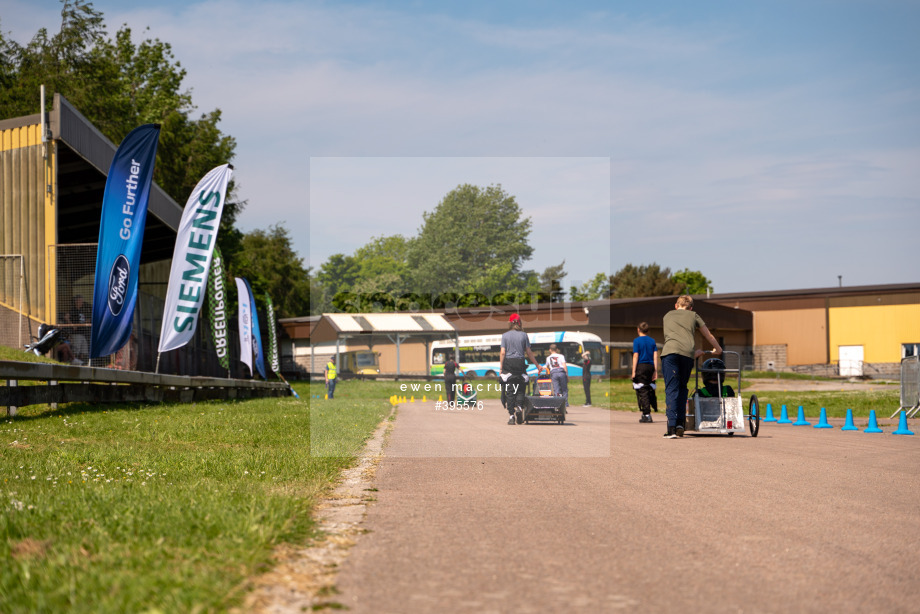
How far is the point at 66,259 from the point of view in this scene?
21219mm

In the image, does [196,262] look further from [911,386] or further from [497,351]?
[497,351]

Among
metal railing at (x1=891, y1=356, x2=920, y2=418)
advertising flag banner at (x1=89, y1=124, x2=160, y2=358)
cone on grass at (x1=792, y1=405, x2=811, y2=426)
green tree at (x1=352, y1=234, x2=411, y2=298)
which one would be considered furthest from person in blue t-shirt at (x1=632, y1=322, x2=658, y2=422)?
green tree at (x1=352, y1=234, x2=411, y2=298)

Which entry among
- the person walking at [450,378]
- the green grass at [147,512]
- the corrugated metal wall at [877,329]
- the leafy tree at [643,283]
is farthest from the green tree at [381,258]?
the green grass at [147,512]

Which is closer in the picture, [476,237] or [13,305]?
[13,305]

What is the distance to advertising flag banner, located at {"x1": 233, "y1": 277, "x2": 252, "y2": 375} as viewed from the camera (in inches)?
1058

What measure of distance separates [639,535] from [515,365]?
10682 mm

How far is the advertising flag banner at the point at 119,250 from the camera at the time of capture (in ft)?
51.0

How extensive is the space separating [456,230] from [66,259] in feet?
35.9

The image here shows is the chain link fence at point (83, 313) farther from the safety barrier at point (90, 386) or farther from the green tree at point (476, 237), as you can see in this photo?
the green tree at point (476, 237)

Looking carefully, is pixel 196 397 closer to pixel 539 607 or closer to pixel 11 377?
pixel 11 377

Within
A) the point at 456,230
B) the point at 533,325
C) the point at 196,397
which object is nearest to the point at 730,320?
the point at 533,325

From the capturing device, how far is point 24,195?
2220cm

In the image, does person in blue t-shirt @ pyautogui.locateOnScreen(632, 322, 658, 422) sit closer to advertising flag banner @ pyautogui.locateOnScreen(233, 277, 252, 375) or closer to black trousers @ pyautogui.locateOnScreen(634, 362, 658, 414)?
black trousers @ pyautogui.locateOnScreen(634, 362, 658, 414)

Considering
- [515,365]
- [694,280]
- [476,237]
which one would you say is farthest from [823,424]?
[694,280]
